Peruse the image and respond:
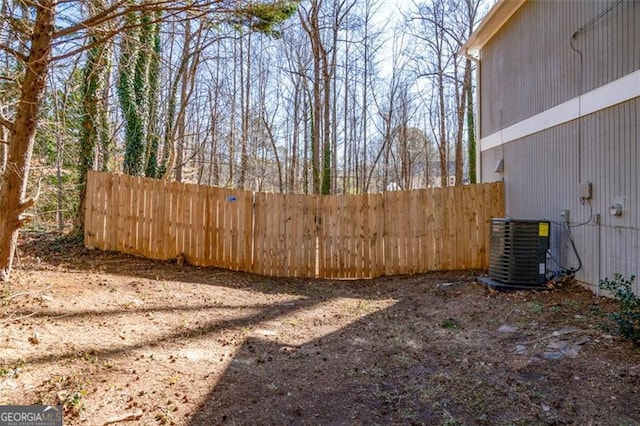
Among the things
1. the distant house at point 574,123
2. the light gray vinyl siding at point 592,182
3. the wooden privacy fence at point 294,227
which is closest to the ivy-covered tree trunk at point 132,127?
the wooden privacy fence at point 294,227

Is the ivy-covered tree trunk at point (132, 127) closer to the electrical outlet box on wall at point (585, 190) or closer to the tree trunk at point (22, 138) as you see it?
the tree trunk at point (22, 138)

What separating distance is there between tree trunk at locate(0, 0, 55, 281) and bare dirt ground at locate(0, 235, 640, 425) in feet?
1.94

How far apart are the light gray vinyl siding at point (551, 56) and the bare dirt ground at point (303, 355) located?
2751 millimetres

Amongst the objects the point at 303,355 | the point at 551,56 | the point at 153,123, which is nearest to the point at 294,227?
the point at 303,355

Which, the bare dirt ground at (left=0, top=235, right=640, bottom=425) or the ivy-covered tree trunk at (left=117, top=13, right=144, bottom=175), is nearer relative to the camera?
the bare dirt ground at (left=0, top=235, right=640, bottom=425)

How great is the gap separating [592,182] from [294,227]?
4.28m

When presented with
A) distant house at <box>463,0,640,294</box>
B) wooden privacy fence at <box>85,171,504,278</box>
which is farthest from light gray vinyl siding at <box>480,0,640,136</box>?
wooden privacy fence at <box>85,171,504,278</box>

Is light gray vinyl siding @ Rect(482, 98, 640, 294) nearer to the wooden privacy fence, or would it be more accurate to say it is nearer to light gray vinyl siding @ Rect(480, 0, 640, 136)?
light gray vinyl siding @ Rect(480, 0, 640, 136)

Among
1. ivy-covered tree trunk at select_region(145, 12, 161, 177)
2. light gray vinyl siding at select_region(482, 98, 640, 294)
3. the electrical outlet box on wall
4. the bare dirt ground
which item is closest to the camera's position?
the bare dirt ground

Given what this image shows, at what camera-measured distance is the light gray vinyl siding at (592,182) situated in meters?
4.17

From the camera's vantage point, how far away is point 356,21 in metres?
13.2

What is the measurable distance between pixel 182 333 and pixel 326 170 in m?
8.66

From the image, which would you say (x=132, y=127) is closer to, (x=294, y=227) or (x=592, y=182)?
(x=294, y=227)

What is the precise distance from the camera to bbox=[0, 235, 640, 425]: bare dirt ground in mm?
2381
